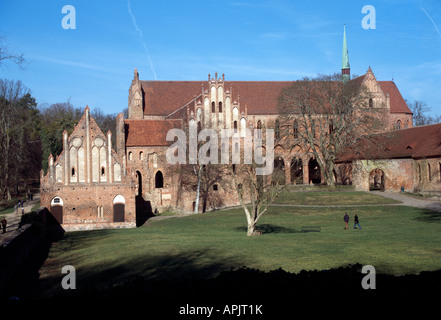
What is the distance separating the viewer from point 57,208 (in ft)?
132

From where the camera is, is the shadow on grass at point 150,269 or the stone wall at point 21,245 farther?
the stone wall at point 21,245

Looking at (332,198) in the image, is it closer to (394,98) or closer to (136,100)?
(136,100)

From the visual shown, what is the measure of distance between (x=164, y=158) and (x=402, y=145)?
24938 millimetres

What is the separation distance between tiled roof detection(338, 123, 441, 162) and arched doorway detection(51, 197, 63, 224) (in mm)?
30738

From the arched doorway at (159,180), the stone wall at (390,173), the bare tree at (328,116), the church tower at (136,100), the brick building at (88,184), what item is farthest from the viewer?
the church tower at (136,100)

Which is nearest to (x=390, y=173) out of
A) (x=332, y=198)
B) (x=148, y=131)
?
(x=332, y=198)

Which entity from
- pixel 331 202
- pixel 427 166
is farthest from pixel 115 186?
pixel 427 166

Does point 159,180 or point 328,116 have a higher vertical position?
point 328,116

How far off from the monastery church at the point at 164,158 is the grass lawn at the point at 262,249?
5.09 metres

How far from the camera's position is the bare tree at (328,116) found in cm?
5409

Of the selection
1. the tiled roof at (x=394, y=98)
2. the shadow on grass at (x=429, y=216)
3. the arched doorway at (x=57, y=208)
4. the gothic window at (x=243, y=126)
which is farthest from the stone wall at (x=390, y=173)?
the arched doorway at (x=57, y=208)

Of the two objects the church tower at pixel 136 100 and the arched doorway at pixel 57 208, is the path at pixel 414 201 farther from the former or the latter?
the church tower at pixel 136 100
